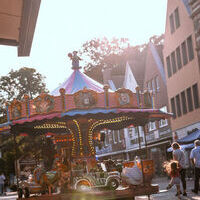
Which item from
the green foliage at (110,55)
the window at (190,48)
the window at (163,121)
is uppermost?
the green foliage at (110,55)

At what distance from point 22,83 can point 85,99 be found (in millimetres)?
42330

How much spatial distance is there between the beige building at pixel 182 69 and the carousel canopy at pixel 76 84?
12302 mm

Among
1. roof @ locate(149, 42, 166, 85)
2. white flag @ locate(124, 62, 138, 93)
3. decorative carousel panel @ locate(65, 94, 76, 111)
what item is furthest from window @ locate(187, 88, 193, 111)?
white flag @ locate(124, 62, 138, 93)

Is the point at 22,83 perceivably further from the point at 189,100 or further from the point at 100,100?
the point at 100,100

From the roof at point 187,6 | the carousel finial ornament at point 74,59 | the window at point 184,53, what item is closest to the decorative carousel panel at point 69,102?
the carousel finial ornament at point 74,59

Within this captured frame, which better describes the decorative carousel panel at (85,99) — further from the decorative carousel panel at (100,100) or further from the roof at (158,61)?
the roof at (158,61)

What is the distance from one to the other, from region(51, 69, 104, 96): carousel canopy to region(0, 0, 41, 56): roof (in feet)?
Answer: 42.5

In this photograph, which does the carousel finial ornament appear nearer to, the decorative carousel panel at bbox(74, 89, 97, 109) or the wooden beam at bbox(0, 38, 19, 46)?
the decorative carousel panel at bbox(74, 89, 97, 109)

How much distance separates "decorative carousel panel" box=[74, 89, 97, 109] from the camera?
52.5 feet

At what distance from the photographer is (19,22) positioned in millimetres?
4242

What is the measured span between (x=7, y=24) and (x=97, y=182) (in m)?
12.2

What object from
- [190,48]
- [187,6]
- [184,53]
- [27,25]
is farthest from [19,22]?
[184,53]

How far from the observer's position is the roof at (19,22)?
3.70 meters

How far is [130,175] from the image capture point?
A: 12.4 metres
